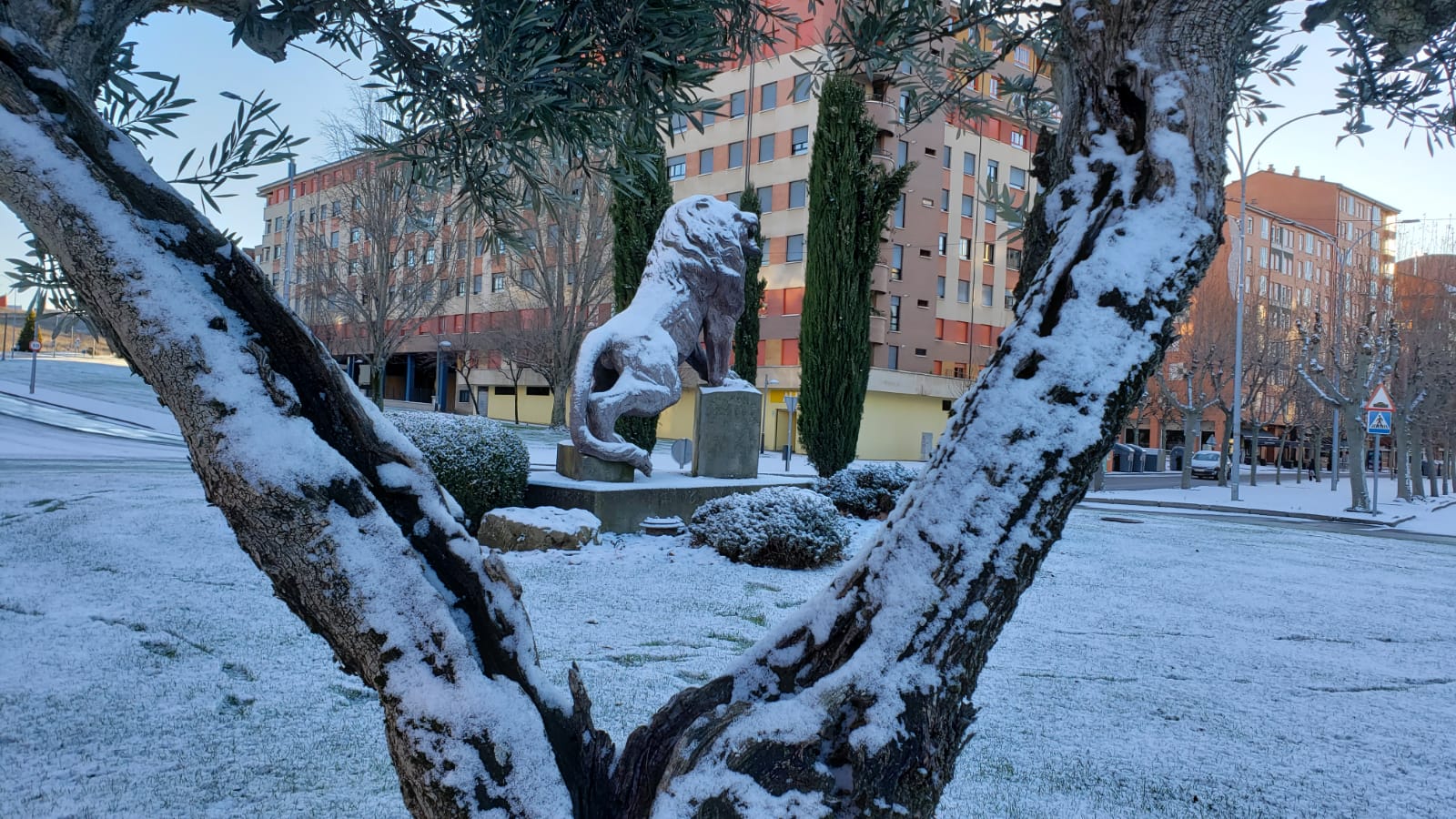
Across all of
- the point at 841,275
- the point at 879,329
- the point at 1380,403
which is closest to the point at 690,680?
the point at 841,275

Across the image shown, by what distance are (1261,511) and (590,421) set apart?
662 inches

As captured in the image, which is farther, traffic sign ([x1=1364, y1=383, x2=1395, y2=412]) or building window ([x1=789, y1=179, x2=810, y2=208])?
building window ([x1=789, y1=179, x2=810, y2=208])

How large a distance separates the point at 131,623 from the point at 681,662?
119 inches

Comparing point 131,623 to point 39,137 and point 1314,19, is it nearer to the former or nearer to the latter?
point 39,137

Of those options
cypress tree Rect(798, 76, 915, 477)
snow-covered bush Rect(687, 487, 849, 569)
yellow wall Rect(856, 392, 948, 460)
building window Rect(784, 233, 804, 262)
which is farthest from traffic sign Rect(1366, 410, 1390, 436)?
building window Rect(784, 233, 804, 262)

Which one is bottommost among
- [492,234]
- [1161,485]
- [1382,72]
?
[1161,485]

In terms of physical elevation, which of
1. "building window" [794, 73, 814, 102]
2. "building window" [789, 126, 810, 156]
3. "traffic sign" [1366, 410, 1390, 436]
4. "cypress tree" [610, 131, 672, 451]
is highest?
"building window" [789, 126, 810, 156]

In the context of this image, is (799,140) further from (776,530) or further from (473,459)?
(776,530)

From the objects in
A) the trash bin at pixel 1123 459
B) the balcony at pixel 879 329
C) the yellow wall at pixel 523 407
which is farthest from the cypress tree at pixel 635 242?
the trash bin at pixel 1123 459

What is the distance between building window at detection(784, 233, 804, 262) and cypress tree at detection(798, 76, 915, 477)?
61.6 ft

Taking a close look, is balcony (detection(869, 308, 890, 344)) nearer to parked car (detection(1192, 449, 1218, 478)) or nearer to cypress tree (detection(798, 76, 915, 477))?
parked car (detection(1192, 449, 1218, 478))

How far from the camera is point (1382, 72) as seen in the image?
2.90 m

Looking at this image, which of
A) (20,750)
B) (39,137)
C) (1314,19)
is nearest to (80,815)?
(20,750)

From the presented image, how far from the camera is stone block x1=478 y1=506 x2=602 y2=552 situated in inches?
301
